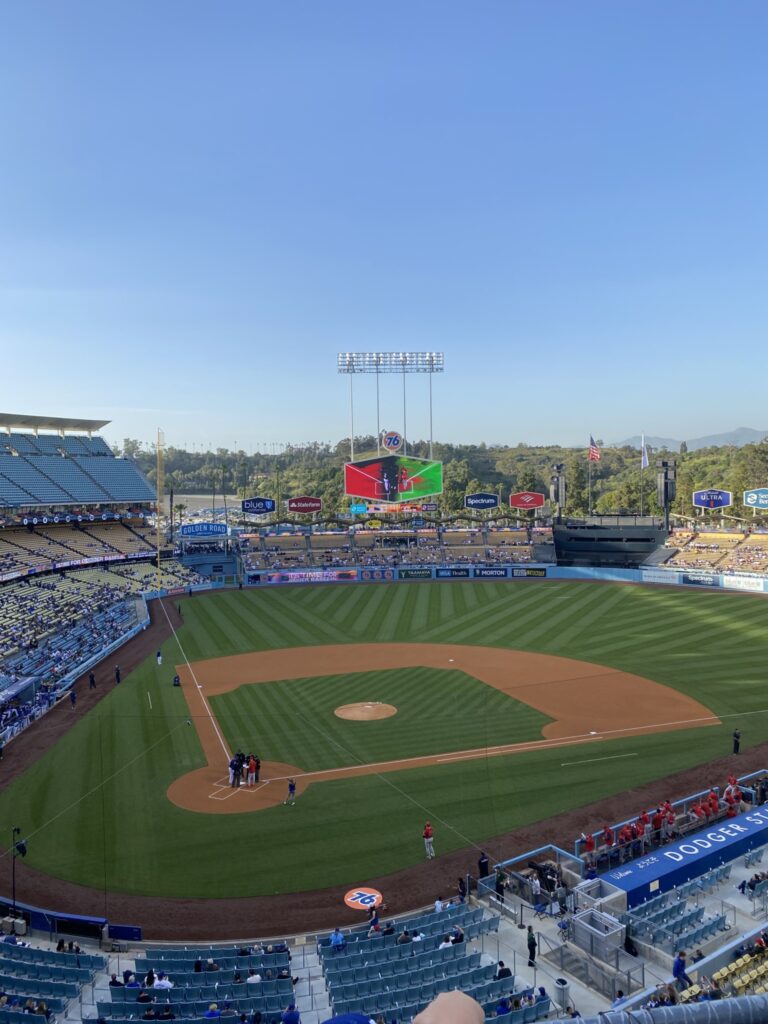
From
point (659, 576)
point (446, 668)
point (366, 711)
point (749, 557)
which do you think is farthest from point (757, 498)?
point (366, 711)

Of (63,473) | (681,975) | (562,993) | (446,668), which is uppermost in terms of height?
(63,473)

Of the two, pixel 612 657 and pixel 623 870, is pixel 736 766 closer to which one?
pixel 623 870

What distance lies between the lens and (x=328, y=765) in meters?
27.8

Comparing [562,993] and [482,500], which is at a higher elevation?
[482,500]

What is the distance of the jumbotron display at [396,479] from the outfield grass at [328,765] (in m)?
25.9

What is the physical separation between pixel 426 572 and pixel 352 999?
6178 cm

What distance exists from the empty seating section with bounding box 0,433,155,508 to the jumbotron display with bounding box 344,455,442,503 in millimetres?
23705

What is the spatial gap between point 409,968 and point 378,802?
996 cm

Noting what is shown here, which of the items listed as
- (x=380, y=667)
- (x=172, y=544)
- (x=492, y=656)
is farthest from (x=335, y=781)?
(x=172, y=544)

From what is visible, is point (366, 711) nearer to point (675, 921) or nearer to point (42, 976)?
point (675, 921)

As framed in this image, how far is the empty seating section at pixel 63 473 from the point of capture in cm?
7250

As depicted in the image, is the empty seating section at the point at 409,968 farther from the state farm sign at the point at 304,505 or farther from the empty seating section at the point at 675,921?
the state farm sign at the point at 304,505

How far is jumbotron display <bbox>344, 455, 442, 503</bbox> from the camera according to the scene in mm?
76562

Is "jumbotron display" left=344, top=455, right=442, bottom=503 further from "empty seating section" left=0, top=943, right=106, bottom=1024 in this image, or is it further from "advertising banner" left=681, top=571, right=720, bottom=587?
"empty seating section" left=0, top=943, right=106, bottom=1024
